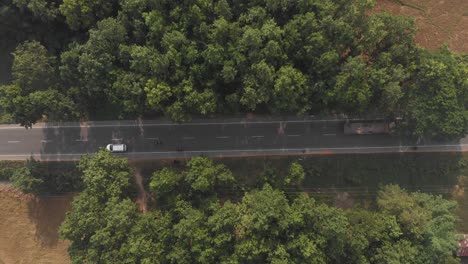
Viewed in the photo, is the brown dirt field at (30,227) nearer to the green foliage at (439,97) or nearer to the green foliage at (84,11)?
the green foliage at (84,11)

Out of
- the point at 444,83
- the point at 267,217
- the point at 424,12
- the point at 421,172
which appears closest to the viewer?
the point at 267,217

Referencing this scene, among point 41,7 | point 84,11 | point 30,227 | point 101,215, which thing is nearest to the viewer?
point 84,11

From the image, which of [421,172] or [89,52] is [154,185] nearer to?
[89,52]

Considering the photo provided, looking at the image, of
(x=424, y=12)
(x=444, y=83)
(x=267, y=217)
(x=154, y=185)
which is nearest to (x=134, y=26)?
(x=154, y=185)

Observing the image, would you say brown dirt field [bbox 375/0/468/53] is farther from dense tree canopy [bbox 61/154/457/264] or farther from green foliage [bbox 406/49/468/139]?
dense tree canopy [bbox 61/154/457/264]

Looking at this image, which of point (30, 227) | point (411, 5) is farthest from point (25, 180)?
point (411, 5)

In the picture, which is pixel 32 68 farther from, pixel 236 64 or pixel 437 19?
pixel 437 19

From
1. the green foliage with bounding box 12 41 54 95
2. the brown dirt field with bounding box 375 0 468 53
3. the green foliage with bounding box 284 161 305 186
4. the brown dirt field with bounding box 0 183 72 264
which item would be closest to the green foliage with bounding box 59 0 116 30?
the green foliage with bounding box 12 41 54 95
